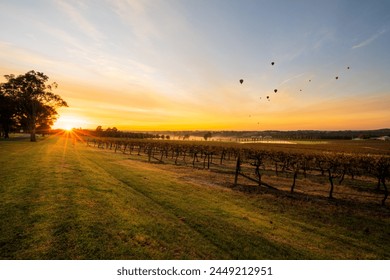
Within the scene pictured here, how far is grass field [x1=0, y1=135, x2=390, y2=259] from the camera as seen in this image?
816cm

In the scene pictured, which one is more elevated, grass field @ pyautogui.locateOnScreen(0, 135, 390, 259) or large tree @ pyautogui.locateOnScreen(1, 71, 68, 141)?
large tree @ pyautogui.locateOnScreen(1, 71, 68, 141)

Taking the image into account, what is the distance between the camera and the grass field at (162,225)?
8.16 meters

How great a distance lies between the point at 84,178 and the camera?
18469 mm

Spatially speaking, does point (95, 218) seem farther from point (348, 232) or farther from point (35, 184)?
point (348, 232)

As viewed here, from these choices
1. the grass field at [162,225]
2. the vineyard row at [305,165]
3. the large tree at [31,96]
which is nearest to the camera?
the grass field at [162,225]

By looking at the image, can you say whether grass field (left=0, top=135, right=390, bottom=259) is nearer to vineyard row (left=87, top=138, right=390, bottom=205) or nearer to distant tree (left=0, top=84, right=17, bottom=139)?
vineyard row (left=87, top=138, right=390, bottom=205)

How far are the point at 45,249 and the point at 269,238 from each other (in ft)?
31.6

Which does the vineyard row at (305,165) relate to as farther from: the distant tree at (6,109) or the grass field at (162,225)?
the distant tree at (6,109)

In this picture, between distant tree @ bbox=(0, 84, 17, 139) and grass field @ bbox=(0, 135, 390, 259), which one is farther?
distant tree @ bbox=(0, 84, 17, 139)

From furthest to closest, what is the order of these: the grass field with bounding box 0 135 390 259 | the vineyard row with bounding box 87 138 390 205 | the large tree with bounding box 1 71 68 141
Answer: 1. the large tree with bounding box 1 71 68 141
2. the vineyard row with bounding box 87 138 390 205
3. the grass field with bounding box 0 135 390 259

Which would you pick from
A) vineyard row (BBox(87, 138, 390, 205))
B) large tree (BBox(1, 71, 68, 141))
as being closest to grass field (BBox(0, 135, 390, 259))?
vineyard row (BBox(87, 138, 390, 205))

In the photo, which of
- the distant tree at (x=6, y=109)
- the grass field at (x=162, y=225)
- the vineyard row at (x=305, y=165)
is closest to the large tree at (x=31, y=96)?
the distant tree at (x=6, y=109)

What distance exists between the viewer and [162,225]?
10.9 m
